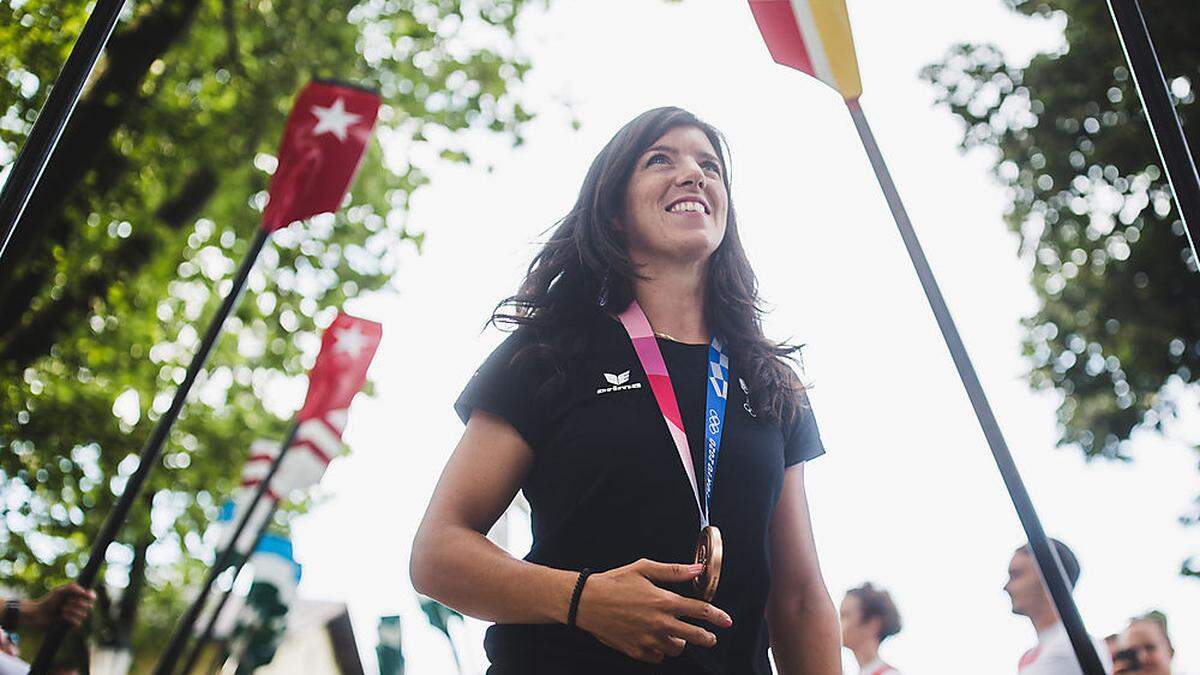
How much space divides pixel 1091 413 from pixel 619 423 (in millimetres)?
10875

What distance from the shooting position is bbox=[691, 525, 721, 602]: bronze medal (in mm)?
1300

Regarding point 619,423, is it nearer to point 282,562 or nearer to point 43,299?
point 282,562

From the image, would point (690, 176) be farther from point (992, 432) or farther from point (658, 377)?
point (992, 432)

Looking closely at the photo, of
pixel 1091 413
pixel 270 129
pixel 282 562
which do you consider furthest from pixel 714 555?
pixel 1091 413

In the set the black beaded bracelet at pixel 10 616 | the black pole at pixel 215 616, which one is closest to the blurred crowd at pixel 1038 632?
the black pole at pixel 215 616

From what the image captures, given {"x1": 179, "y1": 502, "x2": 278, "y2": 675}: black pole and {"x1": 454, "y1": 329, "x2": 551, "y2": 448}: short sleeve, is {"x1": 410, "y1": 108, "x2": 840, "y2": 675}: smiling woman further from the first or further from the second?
{"x1": 179, "y1": 502, "x2": 278, "y2": 675}: black pole

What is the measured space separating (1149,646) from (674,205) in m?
3.71

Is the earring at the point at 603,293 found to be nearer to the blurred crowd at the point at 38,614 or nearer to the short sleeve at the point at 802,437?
the short sleeve at the point at 802,437

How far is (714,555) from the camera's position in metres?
1.31

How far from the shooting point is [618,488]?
57.7 inches

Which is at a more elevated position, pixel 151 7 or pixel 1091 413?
pixel 151 7

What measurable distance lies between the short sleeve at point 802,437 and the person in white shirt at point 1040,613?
2089 mm

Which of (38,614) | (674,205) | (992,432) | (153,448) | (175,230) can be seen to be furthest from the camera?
(175,230)

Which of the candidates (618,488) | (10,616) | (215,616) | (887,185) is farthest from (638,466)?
(215,616)
